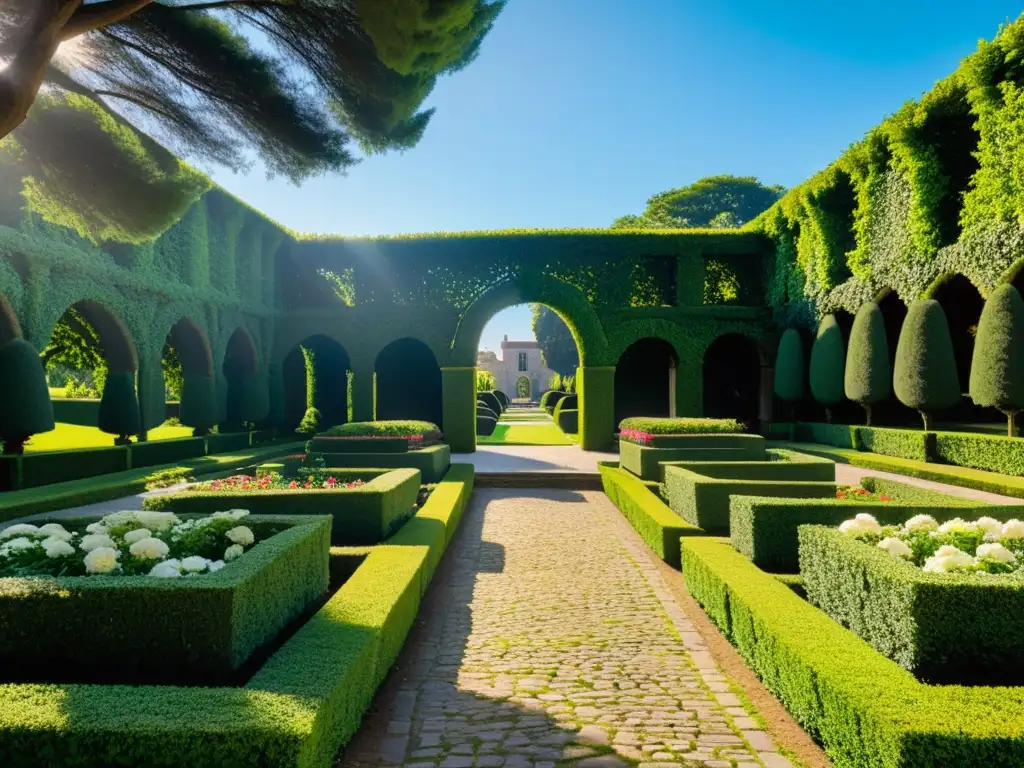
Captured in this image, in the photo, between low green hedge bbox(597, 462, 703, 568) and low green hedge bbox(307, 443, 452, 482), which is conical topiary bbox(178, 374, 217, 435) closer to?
low green hedge bbox(307, 443, 452, 482)

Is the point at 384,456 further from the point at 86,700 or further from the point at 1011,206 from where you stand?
the point at 1011,206

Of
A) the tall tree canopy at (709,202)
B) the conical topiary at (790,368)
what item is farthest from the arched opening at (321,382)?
the tall tree canopy at (709,202)

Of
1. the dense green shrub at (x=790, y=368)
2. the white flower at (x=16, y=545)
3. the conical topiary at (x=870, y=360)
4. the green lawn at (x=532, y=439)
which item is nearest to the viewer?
the white flower at (x=16, y=545)

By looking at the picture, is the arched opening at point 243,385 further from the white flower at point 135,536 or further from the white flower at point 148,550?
the white flower at point 148,550

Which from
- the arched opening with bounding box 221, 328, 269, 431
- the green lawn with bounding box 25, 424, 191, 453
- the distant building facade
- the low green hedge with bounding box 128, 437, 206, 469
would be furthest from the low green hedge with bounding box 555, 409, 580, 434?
the distant building facade

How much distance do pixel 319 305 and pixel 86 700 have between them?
21255 millimetres

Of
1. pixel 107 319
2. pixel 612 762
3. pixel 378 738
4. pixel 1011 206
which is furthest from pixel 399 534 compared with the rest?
pixel 1011 206

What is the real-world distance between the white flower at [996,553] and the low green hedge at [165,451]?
46.6 feet

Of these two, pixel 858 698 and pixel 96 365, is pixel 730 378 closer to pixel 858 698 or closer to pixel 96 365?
pixel 858 698

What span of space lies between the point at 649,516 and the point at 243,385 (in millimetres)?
14955

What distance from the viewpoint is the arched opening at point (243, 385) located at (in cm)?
1919

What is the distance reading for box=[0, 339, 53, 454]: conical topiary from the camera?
36.9 ft

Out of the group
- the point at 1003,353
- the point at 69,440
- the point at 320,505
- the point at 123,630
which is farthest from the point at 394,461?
the point at 69,440

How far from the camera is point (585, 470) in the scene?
14352mm
